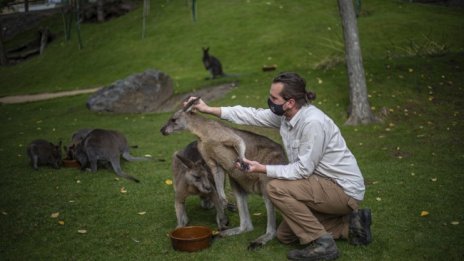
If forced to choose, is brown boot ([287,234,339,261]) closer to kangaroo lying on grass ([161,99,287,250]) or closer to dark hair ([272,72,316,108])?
kangaroo lying on grass ([161,99,287,250])

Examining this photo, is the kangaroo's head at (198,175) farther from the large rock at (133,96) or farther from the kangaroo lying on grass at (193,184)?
the large rock at (133,96)

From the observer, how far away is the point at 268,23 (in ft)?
80.1

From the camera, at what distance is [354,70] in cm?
1160

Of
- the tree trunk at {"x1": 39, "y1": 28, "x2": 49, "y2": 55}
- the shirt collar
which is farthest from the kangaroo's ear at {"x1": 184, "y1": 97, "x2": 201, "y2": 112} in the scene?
the tree trunk at {"x1": 39, "y1": 28, "x2": 49, "y2": 55}

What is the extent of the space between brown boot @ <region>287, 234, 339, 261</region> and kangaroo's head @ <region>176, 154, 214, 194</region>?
4.74 feet

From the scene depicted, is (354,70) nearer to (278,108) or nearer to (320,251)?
(278,108)

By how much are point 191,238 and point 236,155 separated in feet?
3.35

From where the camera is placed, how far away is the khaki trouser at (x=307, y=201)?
502 centimetres

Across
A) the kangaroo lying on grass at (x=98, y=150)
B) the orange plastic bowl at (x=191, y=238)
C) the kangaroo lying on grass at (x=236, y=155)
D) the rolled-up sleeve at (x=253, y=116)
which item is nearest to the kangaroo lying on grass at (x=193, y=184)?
the kangaroo lying on grass at (x=236, y=155)

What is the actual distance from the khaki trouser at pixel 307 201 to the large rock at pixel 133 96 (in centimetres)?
1117

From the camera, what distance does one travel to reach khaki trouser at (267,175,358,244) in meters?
5.02

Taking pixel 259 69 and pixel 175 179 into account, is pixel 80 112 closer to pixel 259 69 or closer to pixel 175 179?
pixel 259 69

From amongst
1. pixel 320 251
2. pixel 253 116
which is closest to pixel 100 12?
pixel 253 116

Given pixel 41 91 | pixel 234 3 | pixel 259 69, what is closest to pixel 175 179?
pixel 259 69
